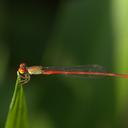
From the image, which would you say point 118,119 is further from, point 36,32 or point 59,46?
point 36,32

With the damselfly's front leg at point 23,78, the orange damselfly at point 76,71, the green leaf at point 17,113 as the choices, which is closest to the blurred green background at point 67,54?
the orange damselfly at point 76,71

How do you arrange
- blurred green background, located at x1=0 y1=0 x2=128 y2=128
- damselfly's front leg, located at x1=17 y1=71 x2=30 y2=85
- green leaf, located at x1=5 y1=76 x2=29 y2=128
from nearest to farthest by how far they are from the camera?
green leaf, located at x1=5 y1=76 x2=29 y2=128 < damselfly's front leg, located at x1=17 y1=71 x2=30 y2=85 < blurred green background, located at x1=0 y1=0 x2=128 y2=128

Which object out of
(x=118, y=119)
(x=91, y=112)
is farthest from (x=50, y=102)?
(x=118, y=119)

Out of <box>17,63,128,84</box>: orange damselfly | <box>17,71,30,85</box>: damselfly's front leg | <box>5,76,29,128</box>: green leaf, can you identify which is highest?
<box>17,63,128,84</box>: orange damselfly

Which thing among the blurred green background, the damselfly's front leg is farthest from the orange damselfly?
the damselfly's front leg

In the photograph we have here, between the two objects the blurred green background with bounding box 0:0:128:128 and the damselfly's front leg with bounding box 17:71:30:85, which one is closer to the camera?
the damselfly's front leg with bounding box 17:71:30:85

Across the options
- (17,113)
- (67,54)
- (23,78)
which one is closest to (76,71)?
(67,54)

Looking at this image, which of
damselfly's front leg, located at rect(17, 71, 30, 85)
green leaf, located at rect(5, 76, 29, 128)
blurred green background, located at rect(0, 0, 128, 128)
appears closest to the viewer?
green leaf, located at rect(5, 76, 29, 128)

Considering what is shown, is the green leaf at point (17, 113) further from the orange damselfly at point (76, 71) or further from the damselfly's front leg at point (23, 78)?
the orange damselfly at point (76, 71)

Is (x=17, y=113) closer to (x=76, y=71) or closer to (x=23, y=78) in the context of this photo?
(x=23, y=78)

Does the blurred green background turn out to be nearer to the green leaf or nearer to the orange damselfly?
the orange damselfly
